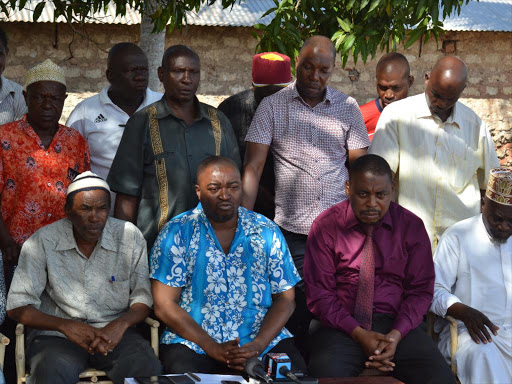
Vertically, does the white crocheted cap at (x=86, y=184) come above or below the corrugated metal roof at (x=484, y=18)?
below

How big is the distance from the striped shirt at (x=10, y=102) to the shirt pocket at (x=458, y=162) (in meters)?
2.93

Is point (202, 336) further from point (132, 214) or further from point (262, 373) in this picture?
point (132, 214)

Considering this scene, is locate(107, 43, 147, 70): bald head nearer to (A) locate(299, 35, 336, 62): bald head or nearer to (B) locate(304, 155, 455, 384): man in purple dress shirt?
(A) locate(299, 35, 336, 62): bald head

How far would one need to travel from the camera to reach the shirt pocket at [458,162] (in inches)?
195

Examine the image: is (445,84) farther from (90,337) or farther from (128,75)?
(90,337)

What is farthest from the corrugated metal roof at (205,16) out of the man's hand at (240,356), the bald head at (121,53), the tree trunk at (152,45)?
the man's hand at (240,356)

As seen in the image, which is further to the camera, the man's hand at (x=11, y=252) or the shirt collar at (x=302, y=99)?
the shirt collar at (x=302, y=99)

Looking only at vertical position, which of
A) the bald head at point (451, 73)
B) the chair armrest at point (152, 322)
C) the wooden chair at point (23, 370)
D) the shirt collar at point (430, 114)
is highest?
the bald head at point (451, 73)

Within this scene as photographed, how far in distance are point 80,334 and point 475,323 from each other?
2.23 meters

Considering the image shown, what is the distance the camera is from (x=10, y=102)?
5.09 metres

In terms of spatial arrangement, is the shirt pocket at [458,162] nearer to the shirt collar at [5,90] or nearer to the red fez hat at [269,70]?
the red fez hat at [269,70]

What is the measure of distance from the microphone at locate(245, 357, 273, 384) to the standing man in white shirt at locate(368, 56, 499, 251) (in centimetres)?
195

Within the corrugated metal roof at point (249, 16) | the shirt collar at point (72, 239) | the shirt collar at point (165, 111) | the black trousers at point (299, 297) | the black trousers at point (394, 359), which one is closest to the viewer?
the black trousers at point (394, 359)

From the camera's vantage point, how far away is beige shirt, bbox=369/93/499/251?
494cm
